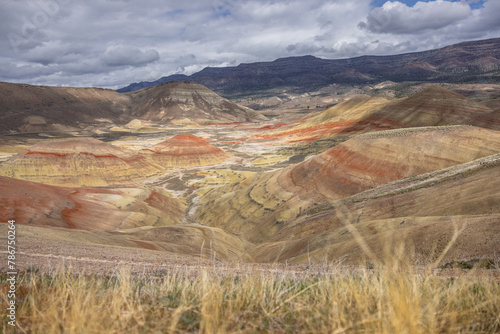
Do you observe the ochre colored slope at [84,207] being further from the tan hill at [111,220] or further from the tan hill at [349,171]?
the tan hill at [349,171]

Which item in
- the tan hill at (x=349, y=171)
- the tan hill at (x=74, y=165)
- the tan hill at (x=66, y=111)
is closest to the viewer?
the tan hill at (x=349, y=171)

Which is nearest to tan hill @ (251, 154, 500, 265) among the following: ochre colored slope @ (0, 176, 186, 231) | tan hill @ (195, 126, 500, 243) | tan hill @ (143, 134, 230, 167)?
tan hill @ (195, 126, 500, 243)

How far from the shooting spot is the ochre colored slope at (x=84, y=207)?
26.6 metres

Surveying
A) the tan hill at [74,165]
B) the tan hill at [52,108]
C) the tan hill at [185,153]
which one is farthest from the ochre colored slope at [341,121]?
the tan hill at [52,108]

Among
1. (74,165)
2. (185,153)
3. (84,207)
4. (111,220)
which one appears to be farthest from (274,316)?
(185,153)

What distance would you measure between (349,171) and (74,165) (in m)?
55.9

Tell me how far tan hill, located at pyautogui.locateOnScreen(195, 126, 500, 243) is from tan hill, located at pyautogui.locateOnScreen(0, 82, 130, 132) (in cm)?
14033

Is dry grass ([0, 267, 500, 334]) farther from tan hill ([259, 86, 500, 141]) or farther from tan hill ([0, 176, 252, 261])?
tan hill ([259, 86, 500, 141])

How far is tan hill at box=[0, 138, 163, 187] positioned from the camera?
61.4 m

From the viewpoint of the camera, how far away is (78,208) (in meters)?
32.6

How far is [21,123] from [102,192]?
424ft

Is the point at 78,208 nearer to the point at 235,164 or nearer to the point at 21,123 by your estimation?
the point at 235,164

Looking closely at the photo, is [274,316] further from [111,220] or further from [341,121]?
[341,121]

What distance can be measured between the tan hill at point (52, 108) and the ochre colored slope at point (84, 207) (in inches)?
4912
